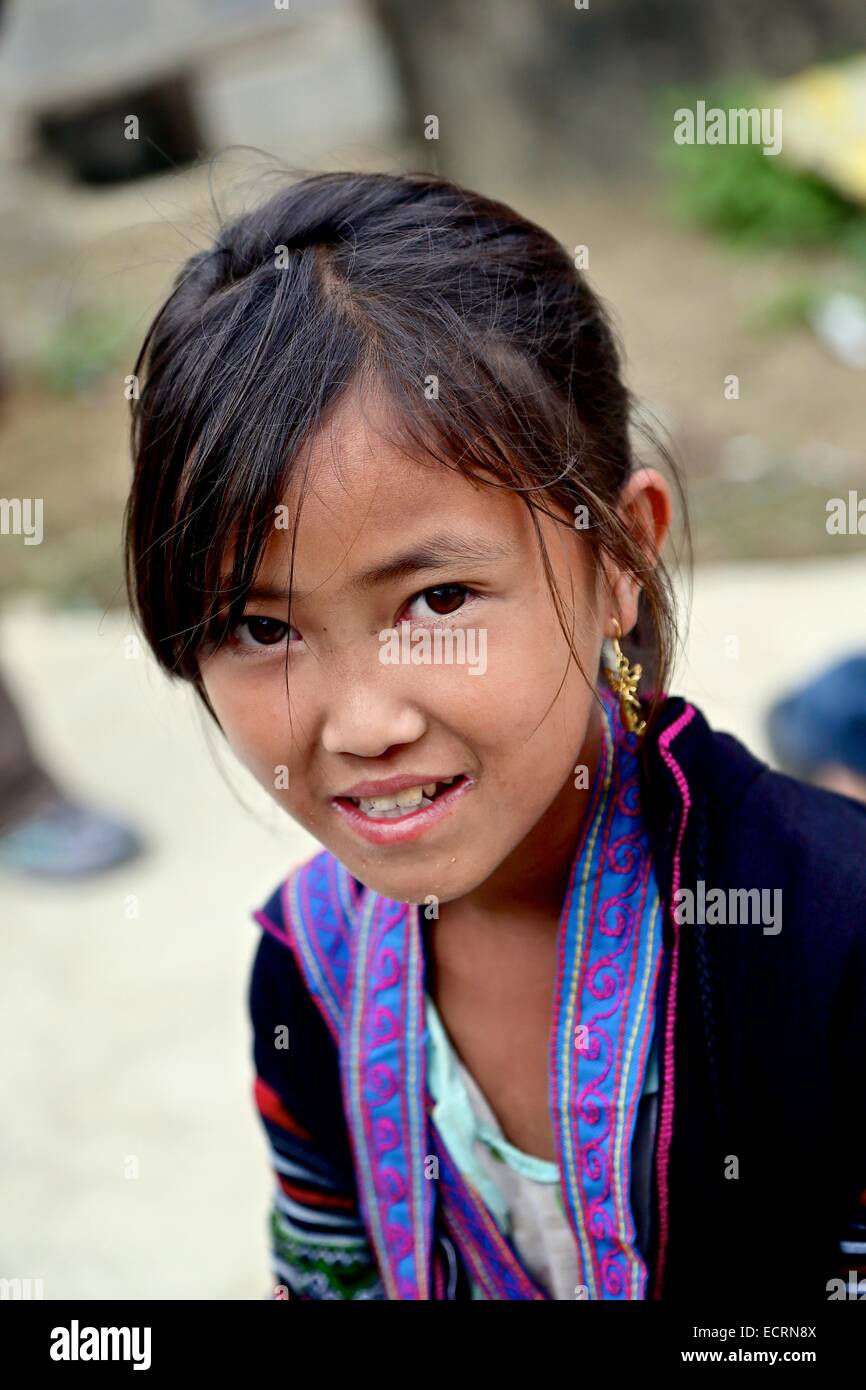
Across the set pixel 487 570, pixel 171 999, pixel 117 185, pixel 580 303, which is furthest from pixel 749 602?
pixel 117 185

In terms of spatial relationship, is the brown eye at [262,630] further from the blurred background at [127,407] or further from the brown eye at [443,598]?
the blurred background at [127,407]

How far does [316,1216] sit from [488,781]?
27.9 inches

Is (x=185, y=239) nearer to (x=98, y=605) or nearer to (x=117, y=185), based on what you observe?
(x=98, y=605)

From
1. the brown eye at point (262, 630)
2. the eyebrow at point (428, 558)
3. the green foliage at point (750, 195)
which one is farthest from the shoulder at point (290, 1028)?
the green foliage at point (750, 195)

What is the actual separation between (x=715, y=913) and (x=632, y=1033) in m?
0.15

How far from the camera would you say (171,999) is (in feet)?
10.7

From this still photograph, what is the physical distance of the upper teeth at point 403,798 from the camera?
1.28m

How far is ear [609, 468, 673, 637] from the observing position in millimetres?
1407

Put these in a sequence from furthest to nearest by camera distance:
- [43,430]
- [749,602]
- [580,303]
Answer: [43,430] < [749,602] < [580,303]

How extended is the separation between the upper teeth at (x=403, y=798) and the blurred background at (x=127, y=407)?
497 millimetres

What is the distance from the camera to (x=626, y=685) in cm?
138

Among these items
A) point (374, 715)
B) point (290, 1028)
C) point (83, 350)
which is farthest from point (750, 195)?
point (374, 715)

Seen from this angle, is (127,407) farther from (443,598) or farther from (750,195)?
(443,598)

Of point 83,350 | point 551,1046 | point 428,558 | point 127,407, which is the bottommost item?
point 551,1046
